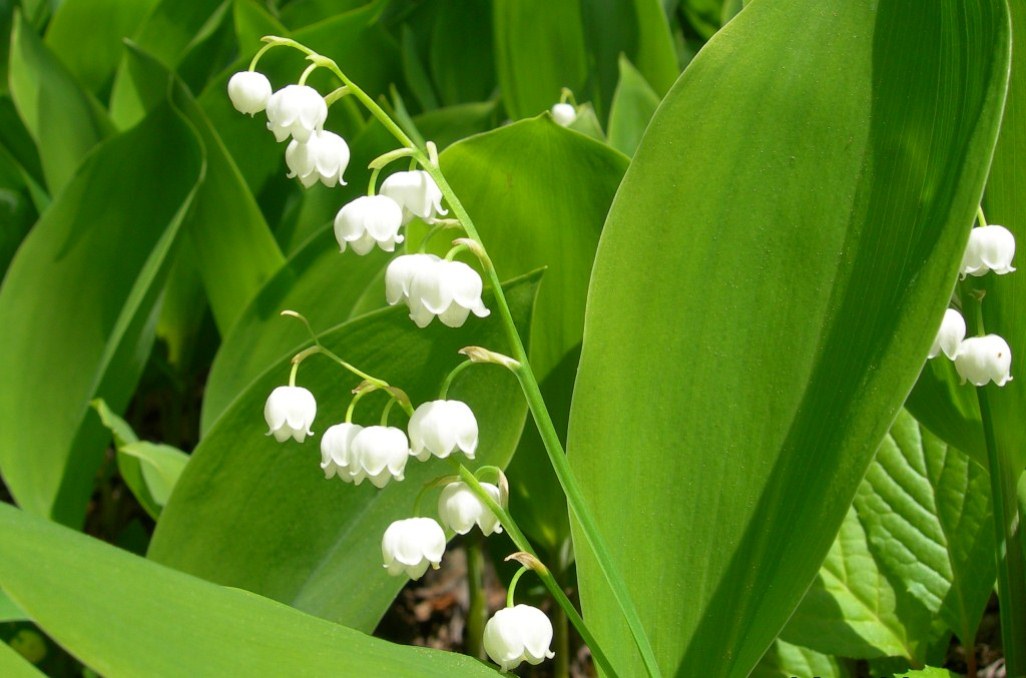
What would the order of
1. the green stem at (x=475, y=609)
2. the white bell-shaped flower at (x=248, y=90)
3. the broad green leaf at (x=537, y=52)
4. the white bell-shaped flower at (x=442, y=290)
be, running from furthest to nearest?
the broad green leaf at (x=537, y=52), the green stem at (x=475, y=609), the white bell-shaped flower at (x=248, y=90), the white bell-shaped flower at (x=442, y=290)

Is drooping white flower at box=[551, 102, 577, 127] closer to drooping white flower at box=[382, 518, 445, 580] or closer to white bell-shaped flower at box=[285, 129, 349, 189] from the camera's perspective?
white bell-shaped flower at box=[285, 129, 349, 189]

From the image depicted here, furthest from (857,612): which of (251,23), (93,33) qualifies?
(93,33)

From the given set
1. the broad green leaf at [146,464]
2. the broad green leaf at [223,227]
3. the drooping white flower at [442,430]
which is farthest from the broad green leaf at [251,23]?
the drooping white flower at [442,430]

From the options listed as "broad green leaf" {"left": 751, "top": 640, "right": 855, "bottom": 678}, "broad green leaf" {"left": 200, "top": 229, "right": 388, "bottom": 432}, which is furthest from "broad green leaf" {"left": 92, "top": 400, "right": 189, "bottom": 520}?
"broad green leaf" {"left": 751, "top": 640, "right": 855, "bottom": 678}

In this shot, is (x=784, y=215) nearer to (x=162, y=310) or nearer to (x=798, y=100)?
(x=798, y=100)

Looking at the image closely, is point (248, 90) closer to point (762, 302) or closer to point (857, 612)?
point (762, 302)

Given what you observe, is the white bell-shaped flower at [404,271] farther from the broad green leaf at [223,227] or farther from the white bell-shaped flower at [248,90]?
the broad green leaf at [223,227]
